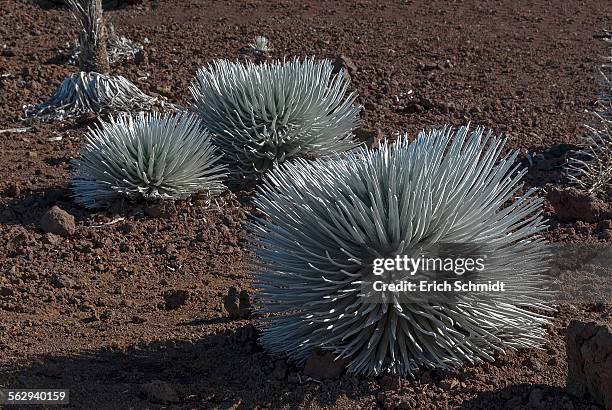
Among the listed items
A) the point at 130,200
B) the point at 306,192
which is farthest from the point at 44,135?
the point at 306,192

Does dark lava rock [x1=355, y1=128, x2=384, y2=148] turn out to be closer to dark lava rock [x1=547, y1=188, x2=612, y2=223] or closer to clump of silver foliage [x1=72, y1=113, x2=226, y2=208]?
clump of silver foliage [x1=72, y1=113, x2=226, y2=208]

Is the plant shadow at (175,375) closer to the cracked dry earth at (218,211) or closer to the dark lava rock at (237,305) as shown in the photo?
the cracked dry earth at (218,211)

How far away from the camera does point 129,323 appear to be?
162 inches

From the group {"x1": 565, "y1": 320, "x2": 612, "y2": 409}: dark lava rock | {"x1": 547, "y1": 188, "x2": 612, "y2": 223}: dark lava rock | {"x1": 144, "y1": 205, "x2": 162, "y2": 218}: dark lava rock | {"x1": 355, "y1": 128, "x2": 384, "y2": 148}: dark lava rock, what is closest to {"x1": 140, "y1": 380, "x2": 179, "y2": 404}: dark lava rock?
{"x1": 565, "y1": 320, "x2": 612, "y2": 409}: dark lava rock

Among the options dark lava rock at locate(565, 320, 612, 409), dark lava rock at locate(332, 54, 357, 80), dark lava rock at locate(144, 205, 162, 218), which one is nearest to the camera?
dark lava rock at locate(565, 320, 612, 409)

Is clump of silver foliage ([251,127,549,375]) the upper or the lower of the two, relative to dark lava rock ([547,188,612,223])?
lower

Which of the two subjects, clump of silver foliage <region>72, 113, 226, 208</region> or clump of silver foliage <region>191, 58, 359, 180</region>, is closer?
clump of silver foliage <region>72, 113, 226, 208</region>

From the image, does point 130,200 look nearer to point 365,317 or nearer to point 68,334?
point 68,334

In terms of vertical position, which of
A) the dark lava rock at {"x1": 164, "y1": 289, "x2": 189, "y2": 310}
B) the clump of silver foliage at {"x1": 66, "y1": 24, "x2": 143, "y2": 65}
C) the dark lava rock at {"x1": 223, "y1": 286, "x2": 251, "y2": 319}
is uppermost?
Answer: the clump of silver foliage at {"x1": 66, "y1": 24, "x2": 143, "y2": 65}

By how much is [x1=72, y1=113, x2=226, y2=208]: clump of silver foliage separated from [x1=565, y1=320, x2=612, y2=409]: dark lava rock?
2.82m

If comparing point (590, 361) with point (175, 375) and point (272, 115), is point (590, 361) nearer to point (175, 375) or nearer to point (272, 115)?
point (175, 375)

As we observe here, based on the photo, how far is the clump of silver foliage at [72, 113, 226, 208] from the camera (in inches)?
212

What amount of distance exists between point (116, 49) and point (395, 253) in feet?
18.9

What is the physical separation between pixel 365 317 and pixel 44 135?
4127 mm
